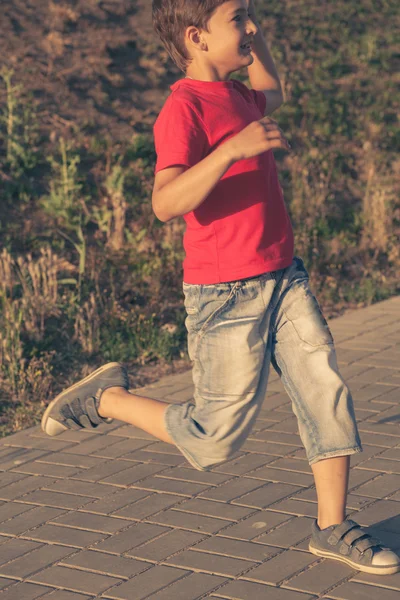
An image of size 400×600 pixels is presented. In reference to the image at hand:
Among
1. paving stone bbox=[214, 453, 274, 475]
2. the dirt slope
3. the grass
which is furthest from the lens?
the dirt slope

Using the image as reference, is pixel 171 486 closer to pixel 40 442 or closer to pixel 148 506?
pixel 148 506

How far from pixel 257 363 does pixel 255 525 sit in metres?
0.78

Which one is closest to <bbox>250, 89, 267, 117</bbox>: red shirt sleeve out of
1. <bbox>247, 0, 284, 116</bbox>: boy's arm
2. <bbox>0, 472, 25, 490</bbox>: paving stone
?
<bbox>247, 0, 284, 116</bbox>: boy's arm

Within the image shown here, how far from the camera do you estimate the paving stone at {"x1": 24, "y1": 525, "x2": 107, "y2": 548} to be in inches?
165

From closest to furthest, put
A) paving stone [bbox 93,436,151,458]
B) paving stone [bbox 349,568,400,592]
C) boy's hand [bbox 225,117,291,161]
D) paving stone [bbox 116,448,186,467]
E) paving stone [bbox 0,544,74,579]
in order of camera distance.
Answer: boy's hand [bbox 225,117,291,161], paving stone [bbox 349,568,400,592], paving stone [bbox 0,544,74,579], paving stone [bbox 116,448,186,467], paving stone [bbox 93,436,151,458]

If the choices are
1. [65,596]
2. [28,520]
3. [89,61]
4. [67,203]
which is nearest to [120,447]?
[28,520]

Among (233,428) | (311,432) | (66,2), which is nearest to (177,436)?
(233,428)

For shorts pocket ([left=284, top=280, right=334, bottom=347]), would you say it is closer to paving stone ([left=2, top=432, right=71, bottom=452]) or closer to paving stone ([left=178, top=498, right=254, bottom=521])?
paving stone ([left=178, top=498, right=254, bottom=521])

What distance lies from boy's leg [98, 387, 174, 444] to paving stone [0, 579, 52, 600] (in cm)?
67

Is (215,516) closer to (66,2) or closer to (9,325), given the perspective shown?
(9,325)

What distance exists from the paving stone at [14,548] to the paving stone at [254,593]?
0.83 m

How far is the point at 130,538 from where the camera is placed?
420 centimetres

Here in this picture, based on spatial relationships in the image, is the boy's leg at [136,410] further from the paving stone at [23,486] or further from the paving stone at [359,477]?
the paving stone at [359,477]

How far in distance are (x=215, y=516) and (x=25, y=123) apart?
21.7ft
